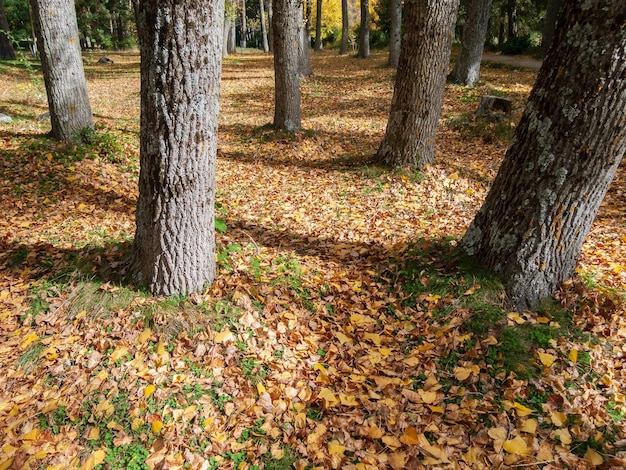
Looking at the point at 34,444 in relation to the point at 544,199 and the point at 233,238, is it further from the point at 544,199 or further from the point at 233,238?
the point at 544,199

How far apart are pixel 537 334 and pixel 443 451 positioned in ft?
4.51

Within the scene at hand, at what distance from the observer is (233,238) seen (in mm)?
4871

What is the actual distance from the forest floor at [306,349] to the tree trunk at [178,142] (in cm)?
35

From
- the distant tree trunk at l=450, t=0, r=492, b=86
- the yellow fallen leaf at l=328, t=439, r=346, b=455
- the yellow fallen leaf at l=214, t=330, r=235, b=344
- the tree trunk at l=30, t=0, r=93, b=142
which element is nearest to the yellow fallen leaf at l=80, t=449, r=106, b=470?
the yellow fallen leaf at l=214, t=330, r=235, b=344

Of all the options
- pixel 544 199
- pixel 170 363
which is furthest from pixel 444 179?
pixel 170 363

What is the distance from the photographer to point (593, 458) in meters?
2.52

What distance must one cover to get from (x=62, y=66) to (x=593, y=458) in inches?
350

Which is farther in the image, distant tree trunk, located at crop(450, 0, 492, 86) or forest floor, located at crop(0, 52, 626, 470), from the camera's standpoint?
distant tree trunk, located at crop(450, 0, 492, 86)

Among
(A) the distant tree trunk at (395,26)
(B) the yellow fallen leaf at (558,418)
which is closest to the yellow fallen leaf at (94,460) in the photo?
(B) the yellow fallen leaf at (558,418)

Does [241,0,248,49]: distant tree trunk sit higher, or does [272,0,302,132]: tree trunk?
[241,0,248,49]: distant tree trunk

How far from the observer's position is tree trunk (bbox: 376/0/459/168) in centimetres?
570

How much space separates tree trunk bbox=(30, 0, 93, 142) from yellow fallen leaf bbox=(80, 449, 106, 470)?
6.35 meters

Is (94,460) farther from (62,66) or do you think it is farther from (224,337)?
(62,66)

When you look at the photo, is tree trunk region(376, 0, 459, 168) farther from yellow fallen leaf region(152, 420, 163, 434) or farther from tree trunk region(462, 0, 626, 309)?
yellow fallen leaf region(152, 420, 163, 434)
